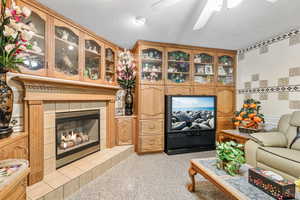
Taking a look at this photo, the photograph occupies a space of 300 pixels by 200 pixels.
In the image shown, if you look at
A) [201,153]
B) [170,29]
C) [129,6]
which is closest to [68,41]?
[129,6]

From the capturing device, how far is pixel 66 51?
2.09 metres

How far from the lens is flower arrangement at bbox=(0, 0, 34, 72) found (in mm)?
1208

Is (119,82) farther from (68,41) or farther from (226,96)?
(226,96)

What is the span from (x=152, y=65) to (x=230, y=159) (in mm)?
2284

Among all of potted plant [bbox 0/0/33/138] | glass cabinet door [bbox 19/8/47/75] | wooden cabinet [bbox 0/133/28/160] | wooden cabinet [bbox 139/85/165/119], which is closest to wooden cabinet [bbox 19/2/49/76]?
glass cabinet door [bbox 19/8/47/75]

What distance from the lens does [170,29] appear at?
7.71 feet

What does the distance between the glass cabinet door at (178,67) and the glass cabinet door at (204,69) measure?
230 mm

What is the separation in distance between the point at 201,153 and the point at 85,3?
3.25 metres

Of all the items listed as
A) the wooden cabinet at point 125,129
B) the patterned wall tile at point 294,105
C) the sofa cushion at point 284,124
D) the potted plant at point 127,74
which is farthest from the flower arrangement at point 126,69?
the patterned wall tile at point 294,105

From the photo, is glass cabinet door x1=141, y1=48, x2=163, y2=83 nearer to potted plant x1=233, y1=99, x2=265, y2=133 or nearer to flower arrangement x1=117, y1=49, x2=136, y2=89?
flower arrangement x1=117, y1=49, x2=136, y2=89

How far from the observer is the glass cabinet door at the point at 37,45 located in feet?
5.45

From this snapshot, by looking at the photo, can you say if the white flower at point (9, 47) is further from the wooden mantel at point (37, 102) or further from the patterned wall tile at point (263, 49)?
the patterned wall tile at point (263, 49)

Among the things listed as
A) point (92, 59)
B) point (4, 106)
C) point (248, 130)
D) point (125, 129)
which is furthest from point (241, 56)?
point (4, 106)

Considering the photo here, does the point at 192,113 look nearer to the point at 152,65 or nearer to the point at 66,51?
the point at 152,65
